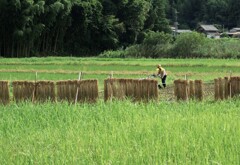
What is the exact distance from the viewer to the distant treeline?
42.4 meters

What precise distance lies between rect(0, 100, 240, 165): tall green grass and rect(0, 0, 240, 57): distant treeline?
3534cm

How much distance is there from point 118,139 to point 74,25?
162 feet

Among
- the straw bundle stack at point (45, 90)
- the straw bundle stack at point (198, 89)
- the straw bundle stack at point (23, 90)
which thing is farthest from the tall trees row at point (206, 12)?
the straw bundle stack at point (23, 90)

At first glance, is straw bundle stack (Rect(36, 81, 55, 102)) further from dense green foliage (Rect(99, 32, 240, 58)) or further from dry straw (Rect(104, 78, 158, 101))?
dense green foliage (Rect(99, 32, 240, 58))

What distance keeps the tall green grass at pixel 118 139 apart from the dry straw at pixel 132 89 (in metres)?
3.00

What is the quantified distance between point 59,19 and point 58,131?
141 ft

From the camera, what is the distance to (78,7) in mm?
52438

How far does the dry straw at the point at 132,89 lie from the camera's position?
11453mm

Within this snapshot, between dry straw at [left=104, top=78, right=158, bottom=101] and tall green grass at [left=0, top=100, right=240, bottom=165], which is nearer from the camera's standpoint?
tall green grass at [left=0, top=100, right=240, bottom=165]

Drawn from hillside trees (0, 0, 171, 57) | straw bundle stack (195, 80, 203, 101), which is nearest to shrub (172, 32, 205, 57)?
hillside trees (0, 0, 171, 57)

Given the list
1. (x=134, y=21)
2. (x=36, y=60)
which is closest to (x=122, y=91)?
(x=36, y=60)

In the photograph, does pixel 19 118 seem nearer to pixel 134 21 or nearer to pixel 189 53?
pixel 189 53

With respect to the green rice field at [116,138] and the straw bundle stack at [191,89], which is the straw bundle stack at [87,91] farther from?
the straw bundle stack at [191,89]

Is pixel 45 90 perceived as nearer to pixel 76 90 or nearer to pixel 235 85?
pixel 76 90
